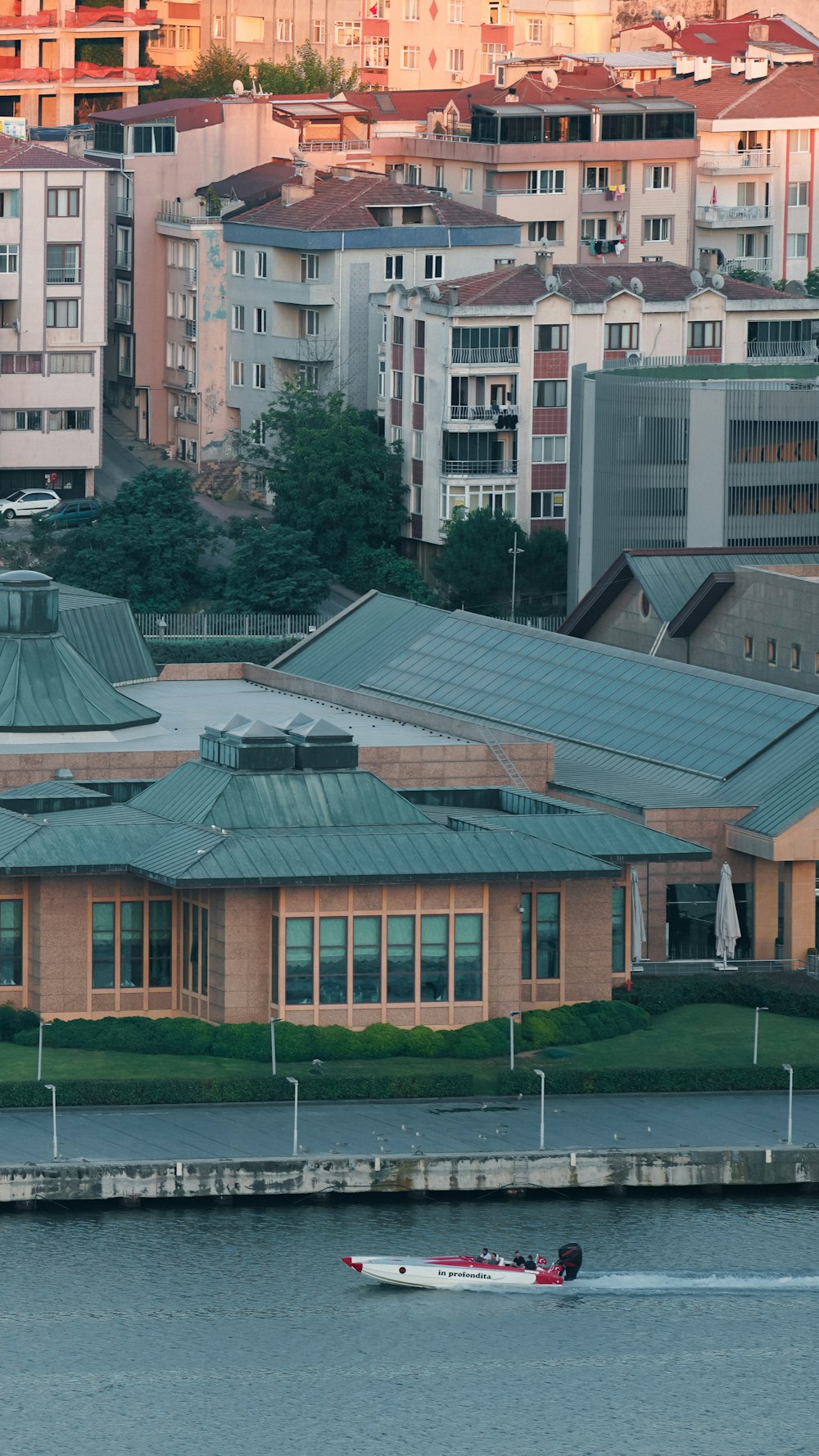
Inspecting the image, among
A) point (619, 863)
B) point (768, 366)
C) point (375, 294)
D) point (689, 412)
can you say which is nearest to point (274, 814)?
point (619, 863)

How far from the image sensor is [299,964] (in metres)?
100

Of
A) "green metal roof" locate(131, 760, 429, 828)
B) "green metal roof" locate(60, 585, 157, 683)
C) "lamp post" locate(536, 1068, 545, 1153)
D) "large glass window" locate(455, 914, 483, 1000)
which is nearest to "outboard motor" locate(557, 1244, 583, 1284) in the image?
"lamp post" locate(536, 1068, 545, 1153)

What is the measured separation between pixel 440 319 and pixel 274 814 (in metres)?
69.7

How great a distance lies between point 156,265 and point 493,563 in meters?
33.1

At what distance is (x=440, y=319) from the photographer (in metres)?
170


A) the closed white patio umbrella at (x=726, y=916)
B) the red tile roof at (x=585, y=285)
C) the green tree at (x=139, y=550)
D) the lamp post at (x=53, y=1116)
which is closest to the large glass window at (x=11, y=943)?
the lamp post at (x=53, y=1116)

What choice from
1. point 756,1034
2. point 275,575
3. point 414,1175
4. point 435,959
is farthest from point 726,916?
point 275,575

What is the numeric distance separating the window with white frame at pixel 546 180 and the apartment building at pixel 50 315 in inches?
1185

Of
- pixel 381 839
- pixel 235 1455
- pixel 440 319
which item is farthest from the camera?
pixel 440 319

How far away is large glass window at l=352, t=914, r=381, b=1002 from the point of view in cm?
10062

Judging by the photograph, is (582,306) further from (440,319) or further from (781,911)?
(781,911)

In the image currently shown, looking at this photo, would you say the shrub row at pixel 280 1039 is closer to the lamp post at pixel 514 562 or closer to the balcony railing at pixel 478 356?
the lamp post at pixel 514 562

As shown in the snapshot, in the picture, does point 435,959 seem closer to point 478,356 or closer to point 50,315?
point 478,356

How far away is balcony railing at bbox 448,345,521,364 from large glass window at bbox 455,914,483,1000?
233 feet
